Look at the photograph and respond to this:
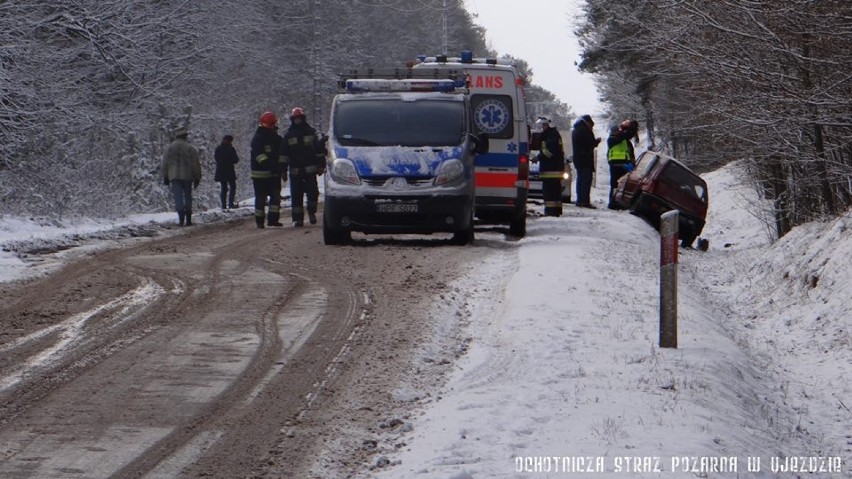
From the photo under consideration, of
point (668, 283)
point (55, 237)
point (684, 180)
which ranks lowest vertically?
point (55, 237)

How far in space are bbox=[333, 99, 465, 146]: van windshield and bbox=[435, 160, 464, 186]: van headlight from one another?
476 mm

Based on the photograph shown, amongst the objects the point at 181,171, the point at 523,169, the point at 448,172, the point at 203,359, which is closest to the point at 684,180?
the point at 523,169

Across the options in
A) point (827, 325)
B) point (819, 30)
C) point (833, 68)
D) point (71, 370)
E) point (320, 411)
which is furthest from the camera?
point (833, 68)

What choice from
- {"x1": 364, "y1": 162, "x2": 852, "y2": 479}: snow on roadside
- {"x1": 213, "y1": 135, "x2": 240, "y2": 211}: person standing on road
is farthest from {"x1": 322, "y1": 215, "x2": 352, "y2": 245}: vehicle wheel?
{"x1": 213, "y1": 135, "x2": 240, "y2": 211}: person standing on road

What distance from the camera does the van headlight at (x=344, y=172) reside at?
55.9 feet

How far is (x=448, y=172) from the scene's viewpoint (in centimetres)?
1703

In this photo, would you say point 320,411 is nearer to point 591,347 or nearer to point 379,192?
point 591,347

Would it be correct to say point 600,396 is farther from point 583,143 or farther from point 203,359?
point 583,143

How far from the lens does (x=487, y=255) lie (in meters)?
16.2

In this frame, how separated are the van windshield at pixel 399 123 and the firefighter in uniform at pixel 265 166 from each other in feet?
12.6

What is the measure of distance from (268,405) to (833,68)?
35.2 ft

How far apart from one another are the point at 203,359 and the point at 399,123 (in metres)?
8.86

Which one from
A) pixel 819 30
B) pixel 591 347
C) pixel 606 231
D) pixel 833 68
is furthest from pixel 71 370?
pixel 606 231

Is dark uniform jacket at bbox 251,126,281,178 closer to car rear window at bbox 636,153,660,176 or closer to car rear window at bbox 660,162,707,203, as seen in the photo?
car rear window at bbox 636,153,660,176
